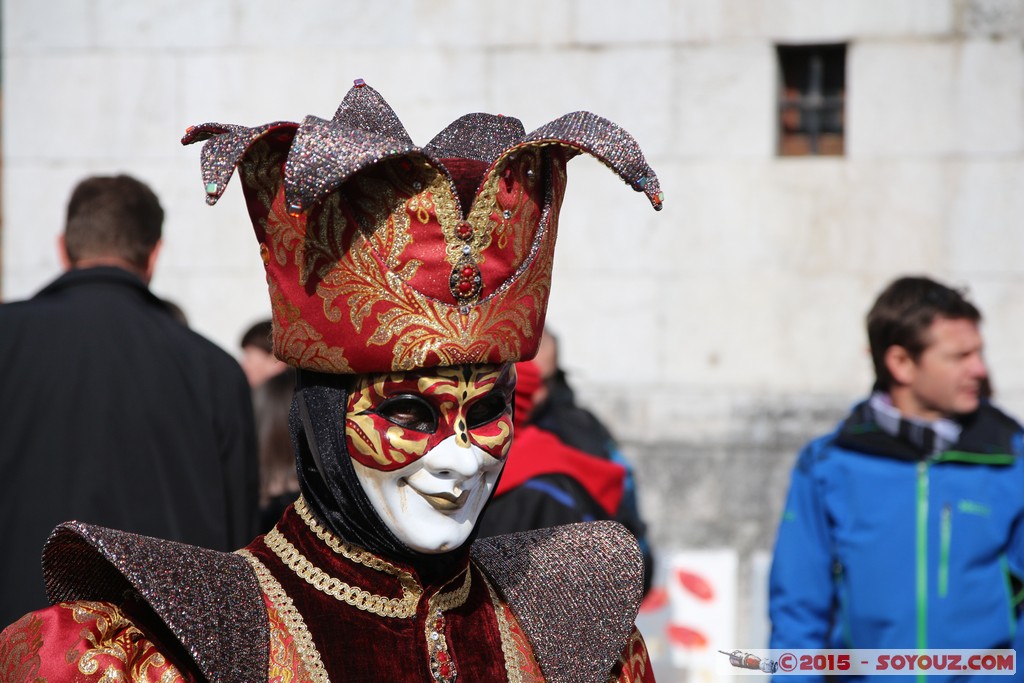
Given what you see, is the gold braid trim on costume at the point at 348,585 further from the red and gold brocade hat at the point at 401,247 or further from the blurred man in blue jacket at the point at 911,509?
the blurred man in blue jacket at the point at 911,509

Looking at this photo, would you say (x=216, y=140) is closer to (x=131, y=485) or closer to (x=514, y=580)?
(x=514, y=580)

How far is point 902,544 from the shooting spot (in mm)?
4160

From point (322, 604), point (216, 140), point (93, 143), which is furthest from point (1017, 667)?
point (93, 143)

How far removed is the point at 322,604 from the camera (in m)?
2.12

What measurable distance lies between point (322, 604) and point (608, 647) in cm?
45

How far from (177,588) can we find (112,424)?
160 cm

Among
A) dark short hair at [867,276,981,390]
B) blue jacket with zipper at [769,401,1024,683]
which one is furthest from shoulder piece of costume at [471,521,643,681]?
dark short hair at [867,276,981,390]

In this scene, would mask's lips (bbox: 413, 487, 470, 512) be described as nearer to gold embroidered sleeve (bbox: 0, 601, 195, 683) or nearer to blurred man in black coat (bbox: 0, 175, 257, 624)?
gold embroidered sleeve (bbox: 0, 601, 195, 683)

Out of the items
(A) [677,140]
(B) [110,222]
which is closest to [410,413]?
(B) [110,222]

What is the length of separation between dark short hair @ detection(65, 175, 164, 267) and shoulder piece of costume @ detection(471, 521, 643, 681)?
176 cm

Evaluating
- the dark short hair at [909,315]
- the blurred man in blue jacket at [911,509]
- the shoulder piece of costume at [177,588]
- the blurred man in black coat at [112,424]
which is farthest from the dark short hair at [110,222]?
the dark short hair at [909,315]

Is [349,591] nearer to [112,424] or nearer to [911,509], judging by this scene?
[112,424]

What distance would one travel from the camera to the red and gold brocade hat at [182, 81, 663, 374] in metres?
2.00

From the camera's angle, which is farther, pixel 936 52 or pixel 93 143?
pixel 93 143
